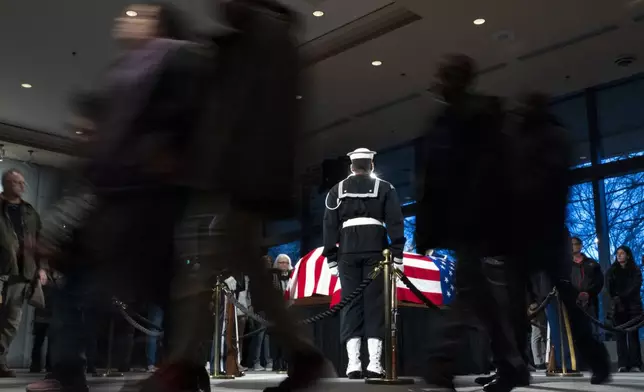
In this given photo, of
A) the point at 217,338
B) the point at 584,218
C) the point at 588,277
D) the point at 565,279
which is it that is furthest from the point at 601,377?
the point at 584,218

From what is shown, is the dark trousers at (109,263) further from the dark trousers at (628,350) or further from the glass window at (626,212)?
the glass window at (626,212)

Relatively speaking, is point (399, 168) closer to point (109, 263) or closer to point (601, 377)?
point (601, 377)

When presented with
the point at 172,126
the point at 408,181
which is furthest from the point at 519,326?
the point at 408,181

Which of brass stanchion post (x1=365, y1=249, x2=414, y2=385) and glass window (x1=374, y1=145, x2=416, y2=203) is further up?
glass window (x1=374, y1=145, x2=416, y2=203)

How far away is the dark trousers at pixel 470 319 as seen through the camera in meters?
2.44

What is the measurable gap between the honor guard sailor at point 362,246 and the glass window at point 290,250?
8.93 meters

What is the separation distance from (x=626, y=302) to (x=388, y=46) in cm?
421

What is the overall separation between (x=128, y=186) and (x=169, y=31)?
549 millimetres

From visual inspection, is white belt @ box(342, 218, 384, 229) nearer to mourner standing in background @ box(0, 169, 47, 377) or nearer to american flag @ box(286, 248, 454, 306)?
american flag @ box(286, 248, 454, 306)

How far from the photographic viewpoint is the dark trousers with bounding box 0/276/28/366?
496 centimetres

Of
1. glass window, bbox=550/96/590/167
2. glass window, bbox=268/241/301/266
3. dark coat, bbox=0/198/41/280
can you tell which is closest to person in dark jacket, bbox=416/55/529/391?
dark coat, bbox=0/198/41/280

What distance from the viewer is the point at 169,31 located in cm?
218

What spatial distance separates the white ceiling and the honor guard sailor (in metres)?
1.99

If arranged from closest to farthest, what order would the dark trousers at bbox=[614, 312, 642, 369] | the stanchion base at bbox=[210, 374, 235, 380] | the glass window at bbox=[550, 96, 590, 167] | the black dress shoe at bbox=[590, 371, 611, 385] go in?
the black dress shoe at bbox=[590, 371, 611, 385]
the stanchion base at bbox=[210, 374, 235, 380]
the dark trousers at bbox=[614, 312, 642, 369]
the glass window at bbox=[550, 96, 590, 167]
